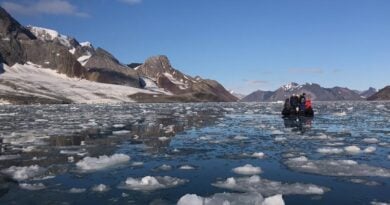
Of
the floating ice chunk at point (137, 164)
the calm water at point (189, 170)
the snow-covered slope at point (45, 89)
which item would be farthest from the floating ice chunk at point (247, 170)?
the snow-covered slope at point (45, 89)

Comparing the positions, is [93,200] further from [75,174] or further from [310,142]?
[310,142]

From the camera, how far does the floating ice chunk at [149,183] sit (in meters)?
10.2

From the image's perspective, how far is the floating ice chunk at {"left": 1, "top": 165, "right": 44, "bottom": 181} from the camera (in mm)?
11531

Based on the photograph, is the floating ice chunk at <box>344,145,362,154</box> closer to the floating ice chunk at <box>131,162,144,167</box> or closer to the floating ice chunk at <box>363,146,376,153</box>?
the floating ice chunk at <box>363,146,376,153</box>

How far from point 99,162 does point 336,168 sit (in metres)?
6.71

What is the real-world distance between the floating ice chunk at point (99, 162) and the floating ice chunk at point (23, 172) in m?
1.16

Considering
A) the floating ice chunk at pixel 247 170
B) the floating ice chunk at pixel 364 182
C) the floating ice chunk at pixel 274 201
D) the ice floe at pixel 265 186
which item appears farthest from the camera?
the floating ice chunk at pixel 247 170

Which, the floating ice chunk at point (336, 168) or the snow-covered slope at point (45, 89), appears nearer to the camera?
the floating ice chunk at point (336, 168)

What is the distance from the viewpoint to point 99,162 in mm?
13289

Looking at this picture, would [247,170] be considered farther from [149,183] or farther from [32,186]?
[32,186]

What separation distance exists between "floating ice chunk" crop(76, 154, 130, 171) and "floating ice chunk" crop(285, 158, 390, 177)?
16.4 ft

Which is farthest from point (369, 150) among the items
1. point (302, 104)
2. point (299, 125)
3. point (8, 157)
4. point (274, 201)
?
point (302, 104)

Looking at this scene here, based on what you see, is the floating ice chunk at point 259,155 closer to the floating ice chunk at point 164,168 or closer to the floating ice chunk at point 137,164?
the floating ice chunk at point 164,168

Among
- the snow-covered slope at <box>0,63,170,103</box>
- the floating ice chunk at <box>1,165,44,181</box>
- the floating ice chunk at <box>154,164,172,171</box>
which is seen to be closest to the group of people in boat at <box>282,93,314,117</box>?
the floating ice chunk at <box>154,164,172,171</box>
